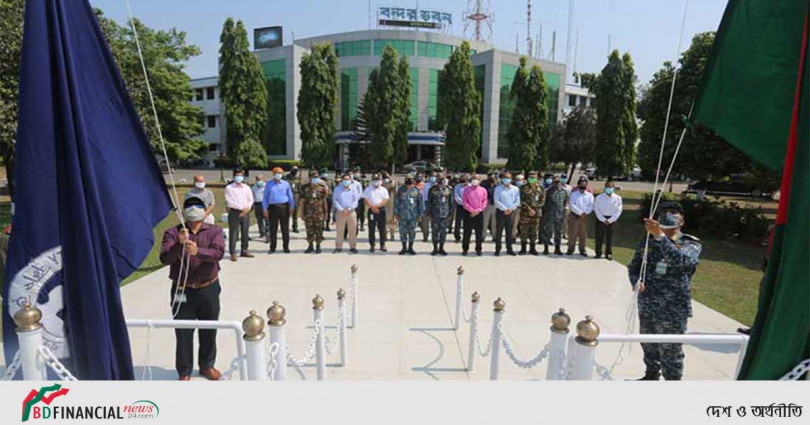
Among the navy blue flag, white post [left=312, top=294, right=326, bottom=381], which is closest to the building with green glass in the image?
white post [left=312, top=294, right=326, bottom=381]

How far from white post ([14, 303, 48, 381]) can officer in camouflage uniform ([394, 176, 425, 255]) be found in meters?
7.99

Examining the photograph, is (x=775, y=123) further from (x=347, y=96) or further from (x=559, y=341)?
(x=347, y=96)

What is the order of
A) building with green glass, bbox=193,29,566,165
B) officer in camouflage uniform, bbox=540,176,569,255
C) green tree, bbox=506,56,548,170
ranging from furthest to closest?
building with green glass, bbox=193,29,566,165 < green tree, bbox=506,56,548,170 < officer in camouflage uniform, bbox=540,176,569,255

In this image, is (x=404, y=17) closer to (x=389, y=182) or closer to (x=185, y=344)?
(x=389, y=182)

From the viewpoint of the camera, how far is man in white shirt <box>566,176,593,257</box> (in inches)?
389

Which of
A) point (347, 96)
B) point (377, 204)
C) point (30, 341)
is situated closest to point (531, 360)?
point (30, 341)

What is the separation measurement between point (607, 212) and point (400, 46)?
40.8 m

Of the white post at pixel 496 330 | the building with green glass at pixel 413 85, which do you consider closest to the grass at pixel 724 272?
the white post at pixel 496 330

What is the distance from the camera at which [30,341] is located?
216 centimetres

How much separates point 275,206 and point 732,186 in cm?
3076

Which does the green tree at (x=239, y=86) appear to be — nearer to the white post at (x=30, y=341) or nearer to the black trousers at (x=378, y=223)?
the black trousers at (x=378, y=223)

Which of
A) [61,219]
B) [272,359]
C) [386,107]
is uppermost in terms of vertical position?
[386,107]

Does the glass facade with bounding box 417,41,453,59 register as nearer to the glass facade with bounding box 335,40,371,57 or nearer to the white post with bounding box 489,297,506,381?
the glass facade with bounding box 335,40,371,57

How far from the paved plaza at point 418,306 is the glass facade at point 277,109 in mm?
35688
